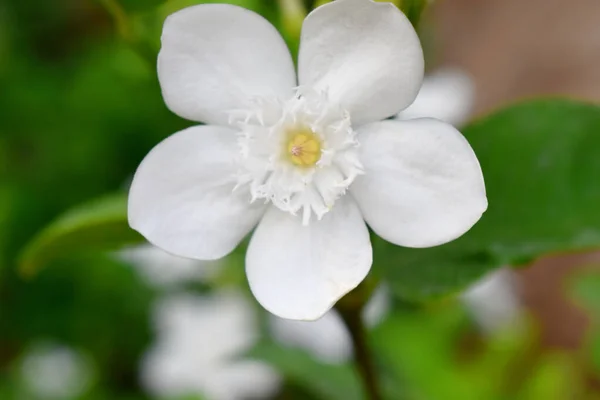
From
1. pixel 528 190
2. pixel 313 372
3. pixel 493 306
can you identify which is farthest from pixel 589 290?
pixel 528 190

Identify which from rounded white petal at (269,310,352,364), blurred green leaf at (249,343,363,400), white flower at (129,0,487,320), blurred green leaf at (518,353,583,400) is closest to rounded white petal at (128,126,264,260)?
white flower at (129,0,487,320)

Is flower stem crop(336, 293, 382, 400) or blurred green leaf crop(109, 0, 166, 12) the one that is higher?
blurred green leaf crop(109, 0, 166, 12)

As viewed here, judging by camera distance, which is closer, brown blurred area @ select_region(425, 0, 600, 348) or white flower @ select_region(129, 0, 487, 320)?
white flower @ select_region(129, 0, 487, 320)

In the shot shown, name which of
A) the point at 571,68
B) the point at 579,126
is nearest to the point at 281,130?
the point at 579,126

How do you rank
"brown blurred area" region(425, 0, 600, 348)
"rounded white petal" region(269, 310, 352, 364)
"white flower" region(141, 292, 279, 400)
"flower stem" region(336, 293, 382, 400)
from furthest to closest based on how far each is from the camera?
1. "brown blurred area" region(425, 0, 600, 348)
2. "white flower" region(141, 292, 279, 400)
3. "rounded white petal" region(269, 310, 352, 364)
4. "flower stem" region(336, 293, 382, 400)

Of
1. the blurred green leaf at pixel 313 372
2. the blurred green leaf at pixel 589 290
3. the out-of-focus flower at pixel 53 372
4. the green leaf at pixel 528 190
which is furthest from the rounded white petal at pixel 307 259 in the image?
the out-of-focus flower at pixel 53 372

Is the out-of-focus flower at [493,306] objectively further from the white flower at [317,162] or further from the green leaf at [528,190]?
the white flower at [317,162]

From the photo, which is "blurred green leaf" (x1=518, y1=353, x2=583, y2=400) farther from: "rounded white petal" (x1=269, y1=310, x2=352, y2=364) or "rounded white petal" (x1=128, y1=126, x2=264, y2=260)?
"rounded white petal" (x1=128, y1=126, x2=264, y2=260)
